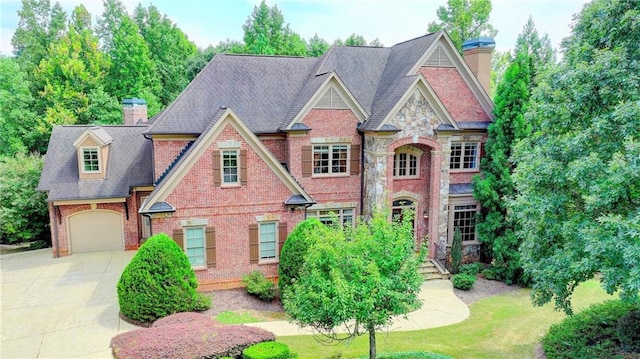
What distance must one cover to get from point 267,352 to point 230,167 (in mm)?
8753

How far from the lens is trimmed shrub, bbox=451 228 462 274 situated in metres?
21.2

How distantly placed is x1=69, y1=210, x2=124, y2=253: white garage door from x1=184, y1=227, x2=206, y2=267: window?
7481mm

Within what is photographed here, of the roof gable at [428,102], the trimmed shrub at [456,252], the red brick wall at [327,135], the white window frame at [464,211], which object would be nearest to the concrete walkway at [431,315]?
the trimmed shrub at [456,252]

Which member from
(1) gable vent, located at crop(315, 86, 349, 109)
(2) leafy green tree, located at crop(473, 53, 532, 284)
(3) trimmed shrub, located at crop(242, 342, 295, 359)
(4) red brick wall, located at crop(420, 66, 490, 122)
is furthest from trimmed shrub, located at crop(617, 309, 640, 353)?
(1) gable vent, located at crop(315, 86, 349, 109)

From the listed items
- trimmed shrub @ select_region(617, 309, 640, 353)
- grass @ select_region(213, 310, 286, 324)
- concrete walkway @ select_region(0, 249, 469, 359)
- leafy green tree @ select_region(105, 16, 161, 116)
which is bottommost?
grass @ select_region(213, 310, 286, 324)

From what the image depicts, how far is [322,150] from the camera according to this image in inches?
826

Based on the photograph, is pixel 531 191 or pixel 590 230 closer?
pixel 590 230

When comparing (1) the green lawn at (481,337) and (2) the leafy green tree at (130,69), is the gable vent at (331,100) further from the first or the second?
(2) the leafy green tree at (130,69)

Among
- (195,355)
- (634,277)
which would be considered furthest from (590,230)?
(195,355)

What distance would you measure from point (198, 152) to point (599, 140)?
534 inches

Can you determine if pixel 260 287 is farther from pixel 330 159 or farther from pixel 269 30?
pixel 269 30

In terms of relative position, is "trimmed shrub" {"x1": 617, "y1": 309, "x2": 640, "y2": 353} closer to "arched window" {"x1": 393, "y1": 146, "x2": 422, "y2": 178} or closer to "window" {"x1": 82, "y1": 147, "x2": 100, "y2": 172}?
"arched window" {"x1": 393, "y1": 146, "x2": 422, "y2": 178}

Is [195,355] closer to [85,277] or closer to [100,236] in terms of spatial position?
[85,277]

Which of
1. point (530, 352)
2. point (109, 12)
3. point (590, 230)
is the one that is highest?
point (109, 12)
